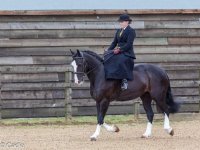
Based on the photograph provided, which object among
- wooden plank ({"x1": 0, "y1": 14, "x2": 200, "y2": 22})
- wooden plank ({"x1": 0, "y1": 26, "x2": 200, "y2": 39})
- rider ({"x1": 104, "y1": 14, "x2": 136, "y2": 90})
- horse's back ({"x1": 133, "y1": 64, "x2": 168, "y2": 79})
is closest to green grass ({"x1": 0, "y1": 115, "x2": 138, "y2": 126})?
wooden plank ({"x1": 0, "y1": 26, "x2": 200, "y2": 39})

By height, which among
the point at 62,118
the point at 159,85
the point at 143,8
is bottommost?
the point at 62,118

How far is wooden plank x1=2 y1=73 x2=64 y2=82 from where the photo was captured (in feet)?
54.1

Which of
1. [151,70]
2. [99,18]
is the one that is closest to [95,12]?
[99,18]

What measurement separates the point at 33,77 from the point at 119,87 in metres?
4.29

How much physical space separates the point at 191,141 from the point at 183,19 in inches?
234

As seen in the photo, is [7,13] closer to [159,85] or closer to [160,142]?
[159,85]

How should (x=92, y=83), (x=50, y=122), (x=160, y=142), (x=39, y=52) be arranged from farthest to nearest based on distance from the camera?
1. (x=39, y=52)
2. (x=50, y=122)
3. (x=92, y=83)
4. (x=160, y=142)

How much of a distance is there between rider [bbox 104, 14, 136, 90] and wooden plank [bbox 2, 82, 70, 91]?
3.41 meters

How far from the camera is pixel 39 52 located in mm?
16641

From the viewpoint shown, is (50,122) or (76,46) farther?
(76,46)

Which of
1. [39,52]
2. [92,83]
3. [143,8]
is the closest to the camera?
[92,83]

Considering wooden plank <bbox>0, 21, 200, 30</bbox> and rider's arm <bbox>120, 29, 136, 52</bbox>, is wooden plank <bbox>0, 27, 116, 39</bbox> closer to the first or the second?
wooden plank <bbox>0, 21, 200, 30</bbox>

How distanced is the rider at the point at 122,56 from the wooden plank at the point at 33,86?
11.2ft

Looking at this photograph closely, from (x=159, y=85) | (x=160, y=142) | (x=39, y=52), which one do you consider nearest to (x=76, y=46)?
(x=39, y=52)
